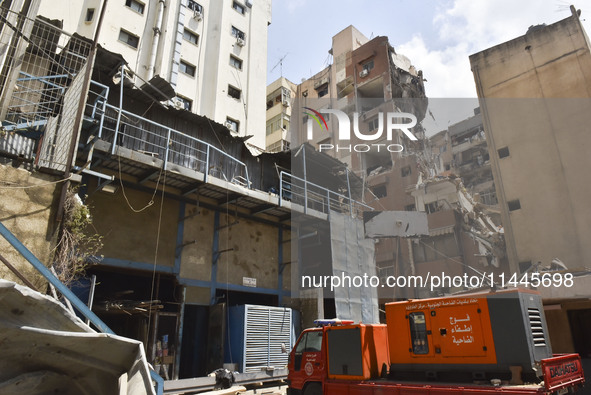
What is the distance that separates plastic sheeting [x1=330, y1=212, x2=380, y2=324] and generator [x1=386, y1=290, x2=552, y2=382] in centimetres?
739

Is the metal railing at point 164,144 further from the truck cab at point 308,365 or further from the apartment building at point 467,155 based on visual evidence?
the apartment building at point 467,155

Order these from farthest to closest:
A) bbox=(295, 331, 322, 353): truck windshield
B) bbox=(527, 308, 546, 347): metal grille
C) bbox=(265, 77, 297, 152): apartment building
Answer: bbox=(265, 77, 297, 152): apartment building
bbox=(295, 331, 322, 353): truck windshield
bbox=(527, 308, 546, 347): metal grille

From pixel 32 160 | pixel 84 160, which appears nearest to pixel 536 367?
pixel 32 160

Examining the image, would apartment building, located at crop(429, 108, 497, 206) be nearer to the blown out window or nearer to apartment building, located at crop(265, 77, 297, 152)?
apartment building, located at crop(265, 77, 297, 152)

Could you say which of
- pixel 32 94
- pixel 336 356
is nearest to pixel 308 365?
pixel 336 356

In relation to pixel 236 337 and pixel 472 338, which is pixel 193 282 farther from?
pixel 472 338

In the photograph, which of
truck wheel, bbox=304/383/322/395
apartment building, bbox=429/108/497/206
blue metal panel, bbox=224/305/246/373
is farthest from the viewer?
apartment building, bbox=429/108/497/206

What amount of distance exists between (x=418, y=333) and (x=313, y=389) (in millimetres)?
3061

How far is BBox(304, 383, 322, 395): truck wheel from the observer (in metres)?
9.58

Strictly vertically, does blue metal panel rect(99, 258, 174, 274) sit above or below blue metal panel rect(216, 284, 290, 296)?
above

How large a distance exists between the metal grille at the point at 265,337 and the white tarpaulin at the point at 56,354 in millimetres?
11017

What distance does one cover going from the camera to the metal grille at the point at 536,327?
25.3 feet
